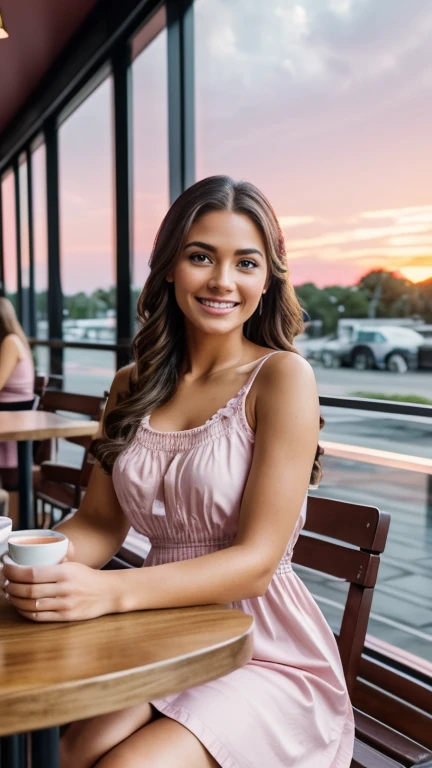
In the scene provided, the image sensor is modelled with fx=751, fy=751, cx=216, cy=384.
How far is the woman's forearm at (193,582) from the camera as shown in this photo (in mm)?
1077

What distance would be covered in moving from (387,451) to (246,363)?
3.96 feet

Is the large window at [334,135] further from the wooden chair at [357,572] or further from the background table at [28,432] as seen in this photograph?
the wooden chair at [357,572]

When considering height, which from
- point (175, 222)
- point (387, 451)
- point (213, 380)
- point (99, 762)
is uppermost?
point (175, 222)

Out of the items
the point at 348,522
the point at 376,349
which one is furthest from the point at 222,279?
the point at 376,349

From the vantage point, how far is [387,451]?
102 inches

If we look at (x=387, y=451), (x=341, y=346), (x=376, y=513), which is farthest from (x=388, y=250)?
(x=376, y=513)

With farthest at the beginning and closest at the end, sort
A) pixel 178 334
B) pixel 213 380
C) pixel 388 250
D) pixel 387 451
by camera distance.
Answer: pixel 388 250
pixel 387 451
pixel 178 334
pixel 213 380

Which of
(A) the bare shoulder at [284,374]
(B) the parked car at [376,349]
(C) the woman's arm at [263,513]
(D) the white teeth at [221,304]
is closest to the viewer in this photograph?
(C) the woman's arm at [263,513]

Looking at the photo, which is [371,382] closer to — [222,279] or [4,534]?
[222,279]

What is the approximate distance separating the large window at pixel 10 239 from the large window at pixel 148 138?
3850 millimetres

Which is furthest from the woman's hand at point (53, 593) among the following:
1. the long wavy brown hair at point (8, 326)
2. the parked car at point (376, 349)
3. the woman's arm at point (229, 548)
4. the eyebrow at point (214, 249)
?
the long wavy brown hair at point (8, 326)

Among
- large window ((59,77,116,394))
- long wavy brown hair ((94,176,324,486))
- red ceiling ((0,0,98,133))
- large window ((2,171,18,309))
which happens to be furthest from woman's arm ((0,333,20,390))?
large window ((2,171,18,309))

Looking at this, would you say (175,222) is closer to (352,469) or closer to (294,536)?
(294,536)

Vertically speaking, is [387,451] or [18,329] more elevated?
[18,329]
